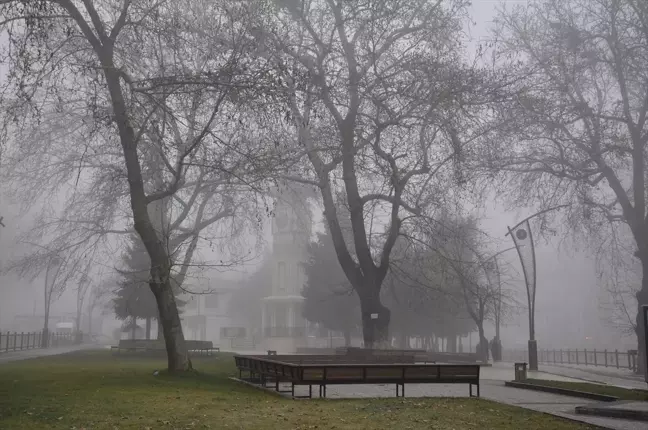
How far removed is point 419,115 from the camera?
25.6 m

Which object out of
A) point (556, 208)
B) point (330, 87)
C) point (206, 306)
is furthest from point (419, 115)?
point (206, 306)

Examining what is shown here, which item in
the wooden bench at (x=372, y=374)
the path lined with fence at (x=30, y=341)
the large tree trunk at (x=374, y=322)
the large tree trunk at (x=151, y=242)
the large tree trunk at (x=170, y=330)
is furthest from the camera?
the path lined with fence at (x=30, y=341)

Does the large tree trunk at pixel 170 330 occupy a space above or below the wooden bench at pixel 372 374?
above

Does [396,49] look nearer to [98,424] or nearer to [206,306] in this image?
[98,424]

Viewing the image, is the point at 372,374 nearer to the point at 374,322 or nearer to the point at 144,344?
the point at 374,322

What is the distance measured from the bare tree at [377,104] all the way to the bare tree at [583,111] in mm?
4214

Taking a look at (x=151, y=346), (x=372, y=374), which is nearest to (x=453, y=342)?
(x=151, y=346)

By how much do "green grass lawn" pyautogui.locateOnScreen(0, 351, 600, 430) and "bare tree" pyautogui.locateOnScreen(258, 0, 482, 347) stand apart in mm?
10734

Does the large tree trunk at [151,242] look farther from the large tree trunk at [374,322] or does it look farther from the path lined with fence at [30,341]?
the path lined with fence at [30,341]

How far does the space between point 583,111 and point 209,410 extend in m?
23.6

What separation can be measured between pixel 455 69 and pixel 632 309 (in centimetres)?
6321

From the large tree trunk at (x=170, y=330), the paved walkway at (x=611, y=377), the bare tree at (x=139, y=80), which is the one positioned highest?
the bare tree at (x=139, y=80)

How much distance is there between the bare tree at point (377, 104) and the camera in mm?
25078

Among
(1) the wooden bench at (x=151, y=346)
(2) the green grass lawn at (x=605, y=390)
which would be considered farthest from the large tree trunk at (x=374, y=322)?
(1) the wooden bench at (x=151, y=346)
